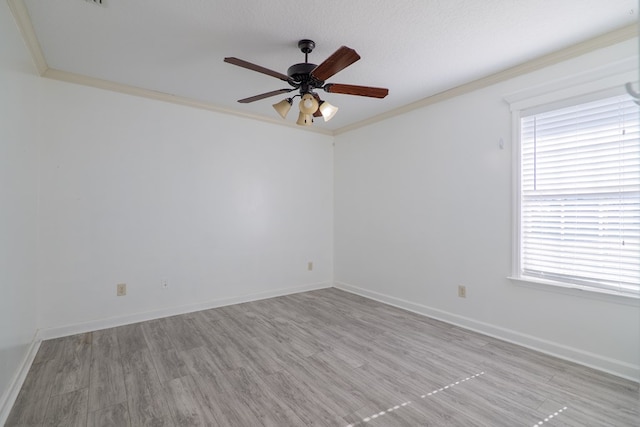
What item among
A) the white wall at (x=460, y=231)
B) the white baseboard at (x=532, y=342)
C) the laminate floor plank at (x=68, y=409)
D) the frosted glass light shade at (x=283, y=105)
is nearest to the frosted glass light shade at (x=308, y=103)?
the frosted glass light shade at (x=283, y=105)

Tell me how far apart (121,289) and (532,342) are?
394 cm

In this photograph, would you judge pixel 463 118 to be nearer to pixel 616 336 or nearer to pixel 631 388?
pixel 616 336

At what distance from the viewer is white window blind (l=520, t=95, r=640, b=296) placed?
2.14m

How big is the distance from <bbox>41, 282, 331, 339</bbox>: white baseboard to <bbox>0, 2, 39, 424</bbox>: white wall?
0.87 feet

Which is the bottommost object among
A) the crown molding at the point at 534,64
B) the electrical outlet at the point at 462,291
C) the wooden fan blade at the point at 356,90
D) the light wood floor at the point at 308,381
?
the light wood floor at the point at 308,381

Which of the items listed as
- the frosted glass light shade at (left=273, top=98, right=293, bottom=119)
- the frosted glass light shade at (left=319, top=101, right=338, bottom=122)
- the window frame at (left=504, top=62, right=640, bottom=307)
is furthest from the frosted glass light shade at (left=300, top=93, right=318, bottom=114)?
the window frame at (left=504, top=62, right=640, bottom=307)

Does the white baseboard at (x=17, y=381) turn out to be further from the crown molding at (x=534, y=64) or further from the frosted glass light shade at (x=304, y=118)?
the crown molding at (x=534, y=64)

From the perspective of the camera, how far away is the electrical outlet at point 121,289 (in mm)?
3094

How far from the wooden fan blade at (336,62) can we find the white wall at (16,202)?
184cm

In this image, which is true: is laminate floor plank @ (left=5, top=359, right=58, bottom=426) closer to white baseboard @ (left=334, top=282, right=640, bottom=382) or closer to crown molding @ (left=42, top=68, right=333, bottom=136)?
crown molding @ (left=42, top=68, right=333, bottom=136)

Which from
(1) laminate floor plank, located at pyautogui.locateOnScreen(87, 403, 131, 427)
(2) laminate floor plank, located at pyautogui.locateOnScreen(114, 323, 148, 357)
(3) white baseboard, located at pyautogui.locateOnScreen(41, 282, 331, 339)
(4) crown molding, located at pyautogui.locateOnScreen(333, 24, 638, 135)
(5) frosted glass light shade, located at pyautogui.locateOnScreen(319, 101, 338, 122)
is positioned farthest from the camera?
(3) white baseboard, located at pyautogui.locateOnScreen(41, 282, 331, 339)

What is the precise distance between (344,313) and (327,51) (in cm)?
272

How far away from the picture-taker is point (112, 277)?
3064 millimetres

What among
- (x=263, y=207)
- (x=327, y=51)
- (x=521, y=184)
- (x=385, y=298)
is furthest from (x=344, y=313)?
(x=327, y=51)
